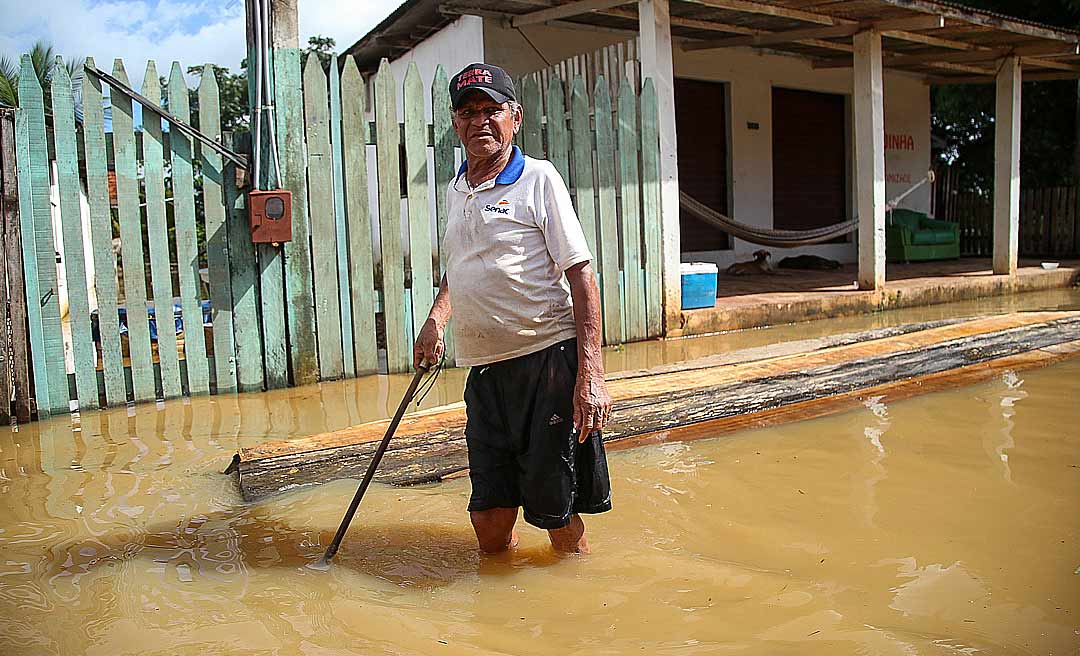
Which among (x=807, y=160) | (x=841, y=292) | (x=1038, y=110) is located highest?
(x=1038, y=110)

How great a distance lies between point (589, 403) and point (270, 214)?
3.38 metres

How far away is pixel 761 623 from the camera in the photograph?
260cm

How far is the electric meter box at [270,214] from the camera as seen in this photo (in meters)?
5.51

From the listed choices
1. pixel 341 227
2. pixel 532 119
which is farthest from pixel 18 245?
pixel 532 119

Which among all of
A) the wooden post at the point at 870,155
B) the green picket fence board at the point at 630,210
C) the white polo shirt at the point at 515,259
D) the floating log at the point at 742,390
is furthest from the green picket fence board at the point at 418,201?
the wooden post at the point at 870,155

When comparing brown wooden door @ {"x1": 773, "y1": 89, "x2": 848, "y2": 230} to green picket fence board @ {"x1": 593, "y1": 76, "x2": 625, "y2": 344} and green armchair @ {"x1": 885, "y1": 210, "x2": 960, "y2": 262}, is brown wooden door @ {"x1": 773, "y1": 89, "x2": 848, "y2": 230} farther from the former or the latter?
green picket fence board @ {"x1": 593, "y1": 76, "x2": 625, "y2": 344}

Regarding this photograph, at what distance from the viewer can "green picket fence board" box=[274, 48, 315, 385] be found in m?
5.66

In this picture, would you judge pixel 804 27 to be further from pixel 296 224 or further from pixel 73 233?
pixel 73 233

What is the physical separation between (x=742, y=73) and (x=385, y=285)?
294 inches

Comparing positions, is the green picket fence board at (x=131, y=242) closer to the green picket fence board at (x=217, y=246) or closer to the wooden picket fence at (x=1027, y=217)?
the green picket fence board at (x=217, y=246)

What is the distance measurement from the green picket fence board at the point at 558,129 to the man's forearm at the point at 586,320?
4.04m

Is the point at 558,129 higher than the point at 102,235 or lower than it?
higher

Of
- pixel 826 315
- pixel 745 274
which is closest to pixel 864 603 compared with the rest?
pixel 826 315

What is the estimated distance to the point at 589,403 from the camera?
9.21 feet
